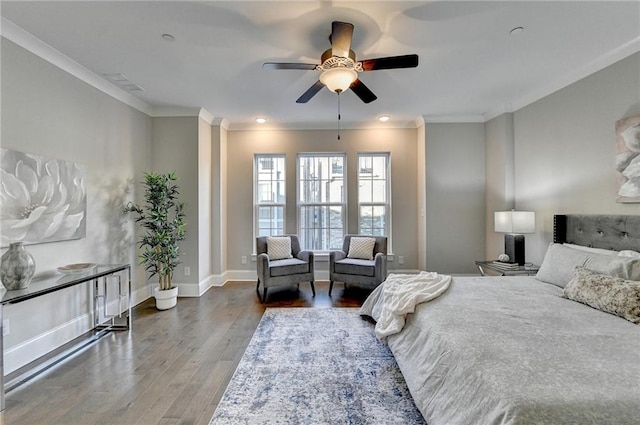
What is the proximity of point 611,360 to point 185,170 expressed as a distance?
4.63 metres

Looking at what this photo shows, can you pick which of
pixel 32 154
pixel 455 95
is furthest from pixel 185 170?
pixel 455 95

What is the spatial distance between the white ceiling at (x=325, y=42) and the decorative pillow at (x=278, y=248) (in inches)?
82.0

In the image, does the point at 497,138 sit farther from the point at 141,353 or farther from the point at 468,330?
the point at 141,353

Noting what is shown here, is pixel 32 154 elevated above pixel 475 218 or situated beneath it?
elevated above

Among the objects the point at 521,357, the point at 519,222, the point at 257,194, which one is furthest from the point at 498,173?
the point at 257,194

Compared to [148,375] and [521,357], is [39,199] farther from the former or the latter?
[521,357]

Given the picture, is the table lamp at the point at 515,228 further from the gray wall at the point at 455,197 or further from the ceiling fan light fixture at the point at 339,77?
the ceiling fan light fixture at the point at 339,77

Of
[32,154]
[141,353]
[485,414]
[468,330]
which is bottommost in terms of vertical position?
[141,353]

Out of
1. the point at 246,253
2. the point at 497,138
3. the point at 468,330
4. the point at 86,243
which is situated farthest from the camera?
the point at 246,253

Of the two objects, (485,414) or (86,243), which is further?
(86,243)

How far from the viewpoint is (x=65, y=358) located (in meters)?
2.45

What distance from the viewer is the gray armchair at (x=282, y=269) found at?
395 cm

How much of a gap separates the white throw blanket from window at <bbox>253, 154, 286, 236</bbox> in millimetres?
2747

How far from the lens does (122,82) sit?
330cm
